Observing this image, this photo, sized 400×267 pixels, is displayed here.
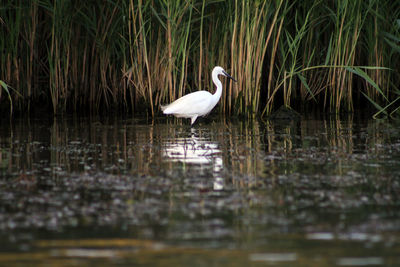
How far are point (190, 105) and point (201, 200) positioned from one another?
490 centimetres

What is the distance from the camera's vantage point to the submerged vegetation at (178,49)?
977cm

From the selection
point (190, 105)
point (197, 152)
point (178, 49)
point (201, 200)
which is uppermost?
point (178, 49)

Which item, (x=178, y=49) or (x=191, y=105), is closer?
(x=191, y=105)

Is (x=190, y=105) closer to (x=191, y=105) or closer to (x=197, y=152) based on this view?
(x=191, y=105)

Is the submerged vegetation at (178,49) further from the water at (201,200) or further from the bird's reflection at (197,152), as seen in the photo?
the water at (201,200)

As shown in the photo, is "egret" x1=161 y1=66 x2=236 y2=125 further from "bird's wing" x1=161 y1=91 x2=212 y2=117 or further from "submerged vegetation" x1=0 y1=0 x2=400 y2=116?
"submerged vegetation" x1=0 y1=0 x2=400 y2=116

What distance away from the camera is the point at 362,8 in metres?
10.7

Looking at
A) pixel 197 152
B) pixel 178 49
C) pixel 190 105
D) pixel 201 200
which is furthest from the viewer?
pixel 178 49

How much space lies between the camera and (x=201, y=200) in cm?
445

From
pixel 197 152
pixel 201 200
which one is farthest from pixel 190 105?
pixel 201 200

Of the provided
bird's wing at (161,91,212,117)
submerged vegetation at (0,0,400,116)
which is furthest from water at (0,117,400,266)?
submerged vegetation at (0,0,400,116)

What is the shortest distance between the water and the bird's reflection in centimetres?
1

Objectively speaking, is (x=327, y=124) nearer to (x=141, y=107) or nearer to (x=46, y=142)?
(x=141, y=107)

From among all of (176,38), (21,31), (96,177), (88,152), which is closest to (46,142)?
(88,152)
